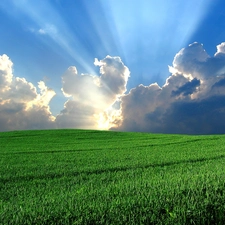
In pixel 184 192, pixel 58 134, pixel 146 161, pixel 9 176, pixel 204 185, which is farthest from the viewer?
pixel 58 134

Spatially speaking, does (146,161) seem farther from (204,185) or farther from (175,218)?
(175,218)

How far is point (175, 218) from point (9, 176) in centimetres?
953

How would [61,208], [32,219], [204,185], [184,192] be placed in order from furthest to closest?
[204,185] → [184,192] → [61,208] → [32,219]

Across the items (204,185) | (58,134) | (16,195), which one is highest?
(58,134)

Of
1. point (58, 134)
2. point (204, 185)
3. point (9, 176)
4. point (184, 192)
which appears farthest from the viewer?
point (58, 134)

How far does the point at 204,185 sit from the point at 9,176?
9.24m

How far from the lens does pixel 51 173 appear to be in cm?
1355

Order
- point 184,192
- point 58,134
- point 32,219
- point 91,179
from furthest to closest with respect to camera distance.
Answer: point 58,134
point 91,179
point 184,192
point 32,219

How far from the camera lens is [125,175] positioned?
1252 centimetres

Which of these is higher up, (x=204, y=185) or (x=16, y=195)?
(x=204, y=185)

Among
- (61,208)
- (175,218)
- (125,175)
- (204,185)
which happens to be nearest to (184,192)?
(204,185)

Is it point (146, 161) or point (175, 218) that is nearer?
point (175, 218)

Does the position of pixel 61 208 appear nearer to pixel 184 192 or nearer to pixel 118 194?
pixel 118 194

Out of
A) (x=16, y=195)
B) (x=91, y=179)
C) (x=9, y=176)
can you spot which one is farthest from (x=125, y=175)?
(x=9, y=176)
